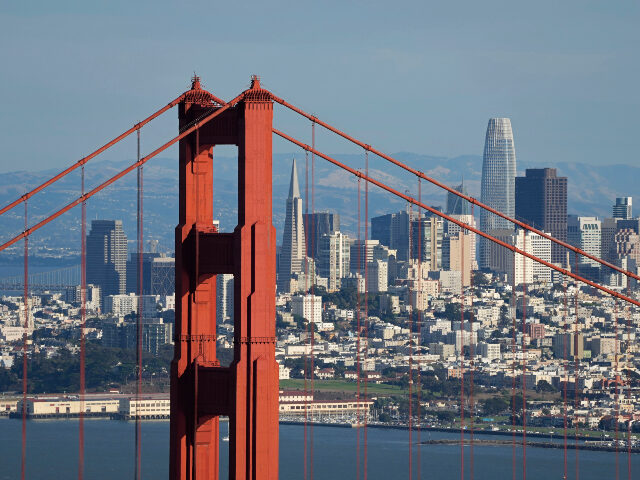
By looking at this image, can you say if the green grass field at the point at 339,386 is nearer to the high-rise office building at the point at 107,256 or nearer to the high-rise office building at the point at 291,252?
the high-rise office building at the point at 291,252

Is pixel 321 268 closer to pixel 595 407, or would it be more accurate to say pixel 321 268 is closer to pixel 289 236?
pixel 289 236

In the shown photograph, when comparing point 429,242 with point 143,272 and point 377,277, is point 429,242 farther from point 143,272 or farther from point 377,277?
point 143,272

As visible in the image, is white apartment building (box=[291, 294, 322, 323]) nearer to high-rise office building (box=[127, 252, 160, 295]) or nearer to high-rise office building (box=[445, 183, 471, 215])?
high-rise office building (box=[127, 252, 160, 295])

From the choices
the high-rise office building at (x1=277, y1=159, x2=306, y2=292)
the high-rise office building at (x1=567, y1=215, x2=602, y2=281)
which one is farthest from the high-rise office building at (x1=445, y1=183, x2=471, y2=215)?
the high-rise office building at (x1=277, y1=159, x2=306, y2=292)

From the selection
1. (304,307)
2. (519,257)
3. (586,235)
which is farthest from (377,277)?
(586,235)

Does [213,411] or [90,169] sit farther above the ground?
[90,169]

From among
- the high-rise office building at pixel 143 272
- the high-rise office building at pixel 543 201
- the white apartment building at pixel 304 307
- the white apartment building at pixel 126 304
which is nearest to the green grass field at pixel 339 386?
the white apartment building at pixel 304 307

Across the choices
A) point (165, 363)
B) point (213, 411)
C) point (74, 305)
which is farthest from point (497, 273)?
point (213, 411)
